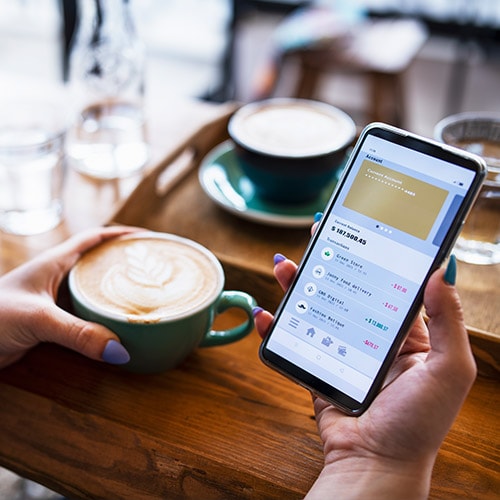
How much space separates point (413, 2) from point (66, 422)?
2292mm

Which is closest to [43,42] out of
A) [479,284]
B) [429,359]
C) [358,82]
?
[358,82]

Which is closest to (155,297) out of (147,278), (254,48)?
(147,278)

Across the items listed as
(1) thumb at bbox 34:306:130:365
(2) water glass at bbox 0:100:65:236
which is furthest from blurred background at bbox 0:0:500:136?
(1) thumb at bbox 34:306:130:365

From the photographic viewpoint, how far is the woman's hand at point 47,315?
0.65 meters

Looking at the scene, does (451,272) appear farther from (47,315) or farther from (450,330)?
(47,315)

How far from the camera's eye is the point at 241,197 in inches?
37.3

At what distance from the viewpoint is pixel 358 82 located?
2.69m

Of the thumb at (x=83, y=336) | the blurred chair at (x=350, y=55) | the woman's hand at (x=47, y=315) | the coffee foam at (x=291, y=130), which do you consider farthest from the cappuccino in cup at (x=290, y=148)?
the blurred chair at (x=350, y=55)

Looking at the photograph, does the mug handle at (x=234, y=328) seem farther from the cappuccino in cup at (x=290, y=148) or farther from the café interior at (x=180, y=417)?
the cappuccino in cup at (x=290, y=148)

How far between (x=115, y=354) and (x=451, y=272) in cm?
31

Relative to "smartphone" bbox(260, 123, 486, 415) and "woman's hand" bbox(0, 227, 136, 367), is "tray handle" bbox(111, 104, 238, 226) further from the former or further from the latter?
"smartphone" bbox(260, 123, 486, 415)

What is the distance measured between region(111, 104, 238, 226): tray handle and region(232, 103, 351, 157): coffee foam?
111 millimetres

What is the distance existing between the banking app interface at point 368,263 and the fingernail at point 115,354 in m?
0.14

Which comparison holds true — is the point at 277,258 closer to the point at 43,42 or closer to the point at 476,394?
the point at 476,394
